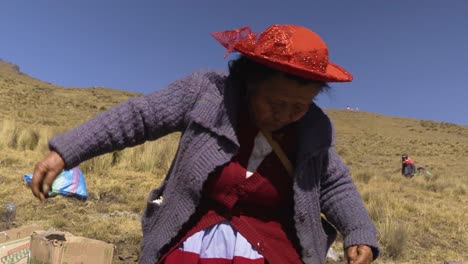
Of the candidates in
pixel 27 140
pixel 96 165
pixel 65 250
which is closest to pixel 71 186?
pixel 96 165

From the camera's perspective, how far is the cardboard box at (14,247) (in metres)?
3.60

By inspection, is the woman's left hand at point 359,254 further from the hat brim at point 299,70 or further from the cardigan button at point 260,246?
the hat brim at point 299,70

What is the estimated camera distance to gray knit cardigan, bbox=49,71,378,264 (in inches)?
79.2

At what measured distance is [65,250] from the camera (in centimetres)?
327

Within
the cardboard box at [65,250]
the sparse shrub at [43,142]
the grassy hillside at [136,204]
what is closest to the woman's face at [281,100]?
the cardboard box at [65,250]

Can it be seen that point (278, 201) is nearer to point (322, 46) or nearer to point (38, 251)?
point (322, 46)

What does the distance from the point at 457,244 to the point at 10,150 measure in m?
8.71

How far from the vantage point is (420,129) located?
59.1 m

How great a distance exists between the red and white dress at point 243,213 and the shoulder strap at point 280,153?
18mm

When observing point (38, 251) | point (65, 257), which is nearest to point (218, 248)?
point (65, 257)

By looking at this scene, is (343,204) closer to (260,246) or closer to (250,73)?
(260,246)

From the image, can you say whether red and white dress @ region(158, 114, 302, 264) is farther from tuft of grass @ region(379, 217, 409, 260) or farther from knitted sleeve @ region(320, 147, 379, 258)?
tuft of grass @ region(379, 217, 409, 260)

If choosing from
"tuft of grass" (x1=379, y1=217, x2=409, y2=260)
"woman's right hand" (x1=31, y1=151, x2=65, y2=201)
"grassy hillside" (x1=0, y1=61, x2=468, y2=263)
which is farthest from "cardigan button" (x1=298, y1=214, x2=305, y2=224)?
"tuft of grass" (x1=379, y1=217, x2=409, y2=260)

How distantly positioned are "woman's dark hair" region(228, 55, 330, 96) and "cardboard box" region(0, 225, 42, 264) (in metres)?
2.35
